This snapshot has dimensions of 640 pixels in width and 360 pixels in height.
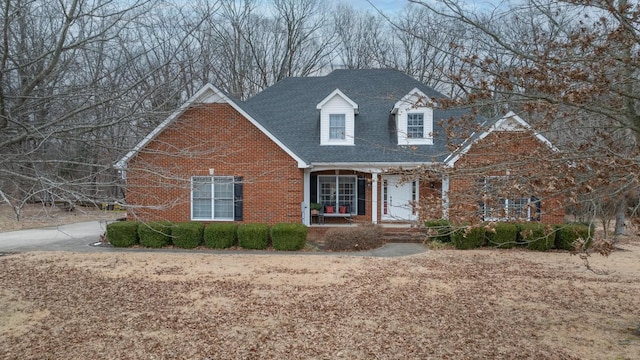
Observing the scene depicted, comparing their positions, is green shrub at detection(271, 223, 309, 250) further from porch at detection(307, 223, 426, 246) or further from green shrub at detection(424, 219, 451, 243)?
green shrub at detection(424, 219, 451, 243)

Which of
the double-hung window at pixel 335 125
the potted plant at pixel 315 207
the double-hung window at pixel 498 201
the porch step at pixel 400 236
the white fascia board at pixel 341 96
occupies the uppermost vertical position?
the white fascia board at pixel 341 96

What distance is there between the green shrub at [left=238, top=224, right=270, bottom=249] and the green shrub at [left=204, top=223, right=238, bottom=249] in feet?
0.87

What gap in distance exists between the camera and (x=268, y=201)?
1564cm

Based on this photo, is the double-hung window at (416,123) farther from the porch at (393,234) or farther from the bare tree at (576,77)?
the bare tree at (576,77)

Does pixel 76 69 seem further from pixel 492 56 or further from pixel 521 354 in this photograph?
pixel 521 354

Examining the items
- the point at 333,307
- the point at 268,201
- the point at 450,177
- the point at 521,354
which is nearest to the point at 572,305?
the point at 521,354

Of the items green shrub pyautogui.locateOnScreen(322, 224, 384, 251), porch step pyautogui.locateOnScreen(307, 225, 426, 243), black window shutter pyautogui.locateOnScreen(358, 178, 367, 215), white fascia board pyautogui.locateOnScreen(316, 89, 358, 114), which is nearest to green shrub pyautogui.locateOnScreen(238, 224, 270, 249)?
green shrub pyautogui.locateOnScreen(322, 224, 384, 251)

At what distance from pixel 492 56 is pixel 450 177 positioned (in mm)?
1544

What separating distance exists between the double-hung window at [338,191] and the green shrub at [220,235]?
5.41 metres

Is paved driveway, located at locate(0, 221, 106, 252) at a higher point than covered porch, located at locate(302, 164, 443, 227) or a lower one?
lower

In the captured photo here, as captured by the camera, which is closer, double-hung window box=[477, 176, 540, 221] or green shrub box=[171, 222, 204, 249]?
double-hung window box=[477, 176, 540, 221]

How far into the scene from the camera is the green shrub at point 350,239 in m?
14.1

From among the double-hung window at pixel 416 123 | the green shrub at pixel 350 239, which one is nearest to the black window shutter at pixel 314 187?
the double-hung window at pixel 416 123

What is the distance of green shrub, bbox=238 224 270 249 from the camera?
14.0 metres
